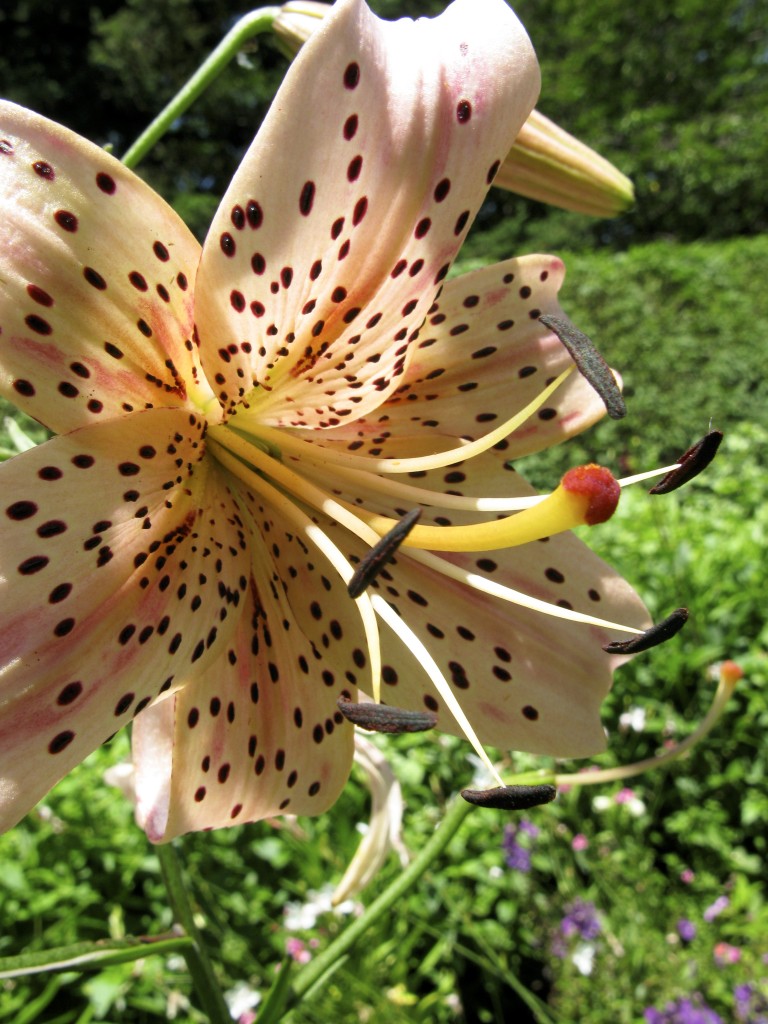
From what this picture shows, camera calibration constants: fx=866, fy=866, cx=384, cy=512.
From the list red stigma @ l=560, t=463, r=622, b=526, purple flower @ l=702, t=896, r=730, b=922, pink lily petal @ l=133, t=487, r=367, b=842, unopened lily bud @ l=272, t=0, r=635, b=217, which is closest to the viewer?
red stigma @ l=560, t=463, r=622, b=526

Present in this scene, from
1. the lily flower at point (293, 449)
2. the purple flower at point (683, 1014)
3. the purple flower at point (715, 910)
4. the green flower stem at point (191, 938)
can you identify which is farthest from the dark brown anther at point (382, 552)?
the purple flower at point (715, 910)

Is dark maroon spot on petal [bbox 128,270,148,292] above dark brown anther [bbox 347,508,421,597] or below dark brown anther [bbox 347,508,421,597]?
above

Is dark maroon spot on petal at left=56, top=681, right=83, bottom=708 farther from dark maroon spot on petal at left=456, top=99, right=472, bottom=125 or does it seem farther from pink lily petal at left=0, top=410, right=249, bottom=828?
dark maroon spot on petal at left=456, top=99, right=472, bottom=125

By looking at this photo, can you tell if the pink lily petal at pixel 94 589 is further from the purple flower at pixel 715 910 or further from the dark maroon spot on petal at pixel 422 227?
the purple flower at pixel 715 910

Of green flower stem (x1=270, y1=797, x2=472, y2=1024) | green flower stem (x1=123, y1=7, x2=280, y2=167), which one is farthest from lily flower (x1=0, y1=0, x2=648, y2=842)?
green flower stem (x1=123, y1=7, x2=280, y2=167)

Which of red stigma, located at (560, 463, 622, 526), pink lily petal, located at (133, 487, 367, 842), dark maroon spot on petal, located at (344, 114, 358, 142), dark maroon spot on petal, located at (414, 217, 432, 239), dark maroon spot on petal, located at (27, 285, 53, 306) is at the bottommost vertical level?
pink lily petal, located at (133, 487, 367, 842)

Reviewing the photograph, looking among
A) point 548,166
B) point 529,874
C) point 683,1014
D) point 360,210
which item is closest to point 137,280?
point 360,210

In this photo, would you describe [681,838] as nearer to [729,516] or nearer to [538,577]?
[729,516]
